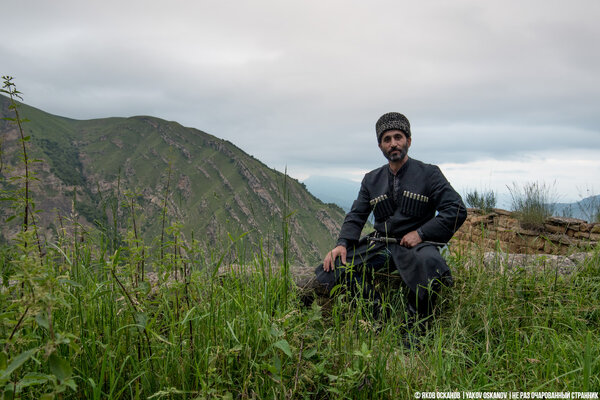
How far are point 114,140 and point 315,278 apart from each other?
421 ft

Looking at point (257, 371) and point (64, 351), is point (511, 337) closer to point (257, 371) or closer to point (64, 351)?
point (257, 371)

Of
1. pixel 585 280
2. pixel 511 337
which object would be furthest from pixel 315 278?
pixel 585 280

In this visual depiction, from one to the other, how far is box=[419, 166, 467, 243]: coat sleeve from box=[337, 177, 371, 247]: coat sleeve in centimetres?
65

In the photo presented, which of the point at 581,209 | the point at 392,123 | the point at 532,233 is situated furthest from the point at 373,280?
the point at 532,233

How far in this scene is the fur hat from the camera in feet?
11.6

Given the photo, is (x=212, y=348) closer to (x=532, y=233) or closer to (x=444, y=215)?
(x=444, y=215)

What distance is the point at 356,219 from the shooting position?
3.72 metres

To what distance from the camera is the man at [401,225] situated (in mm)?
3033

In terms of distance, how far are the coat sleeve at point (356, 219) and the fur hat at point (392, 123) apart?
1.98ft

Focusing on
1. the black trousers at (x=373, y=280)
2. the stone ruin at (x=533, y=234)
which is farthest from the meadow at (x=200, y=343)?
the stone ruin at (x=533, y=234)

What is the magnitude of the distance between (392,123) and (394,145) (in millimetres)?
221

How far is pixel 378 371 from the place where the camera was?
1771 mm

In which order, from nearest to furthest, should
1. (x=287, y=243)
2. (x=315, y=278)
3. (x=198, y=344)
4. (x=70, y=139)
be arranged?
1. (x=198, y=344)
2. (x=287, y=243)
3. (x=315, y=278)
4. (x=70, y=139)

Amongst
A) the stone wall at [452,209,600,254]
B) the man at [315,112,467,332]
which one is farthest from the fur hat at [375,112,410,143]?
the stone wall at [452,209,600,254]
